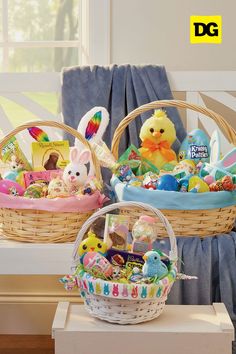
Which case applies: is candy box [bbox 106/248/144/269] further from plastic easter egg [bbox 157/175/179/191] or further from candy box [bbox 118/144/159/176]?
candy box [bbox 118/144/159/176]

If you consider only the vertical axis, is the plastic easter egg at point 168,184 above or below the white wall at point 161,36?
below

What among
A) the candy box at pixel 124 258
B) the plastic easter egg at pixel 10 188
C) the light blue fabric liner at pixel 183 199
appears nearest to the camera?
the candy box at pixel 124 258

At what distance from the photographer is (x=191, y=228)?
2312 mm

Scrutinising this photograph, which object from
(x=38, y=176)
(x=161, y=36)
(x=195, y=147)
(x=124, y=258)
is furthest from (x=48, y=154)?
(x=161, y=36)

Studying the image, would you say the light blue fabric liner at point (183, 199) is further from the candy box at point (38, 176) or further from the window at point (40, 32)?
the window at point (40, 32)

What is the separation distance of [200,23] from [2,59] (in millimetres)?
893

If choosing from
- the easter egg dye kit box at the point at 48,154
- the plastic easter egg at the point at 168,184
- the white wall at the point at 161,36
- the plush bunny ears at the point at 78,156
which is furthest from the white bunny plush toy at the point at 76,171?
the white wall at the point at 161,36

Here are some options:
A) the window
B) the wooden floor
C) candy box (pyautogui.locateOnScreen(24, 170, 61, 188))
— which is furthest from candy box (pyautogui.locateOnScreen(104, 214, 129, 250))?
the window

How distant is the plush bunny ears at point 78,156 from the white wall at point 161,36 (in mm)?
788

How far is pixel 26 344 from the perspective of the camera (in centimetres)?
282

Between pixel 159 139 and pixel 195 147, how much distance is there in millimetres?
128

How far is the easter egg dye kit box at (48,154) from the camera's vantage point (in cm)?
252

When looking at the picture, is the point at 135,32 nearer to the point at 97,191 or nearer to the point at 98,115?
the point at 98,115

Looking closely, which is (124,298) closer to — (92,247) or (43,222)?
(92,247)
